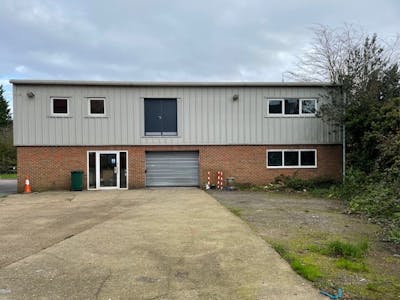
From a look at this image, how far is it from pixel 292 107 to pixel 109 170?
34.4ft

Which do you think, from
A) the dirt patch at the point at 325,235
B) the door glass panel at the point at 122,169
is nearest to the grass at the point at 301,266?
the dirt patch at the point at 325,235

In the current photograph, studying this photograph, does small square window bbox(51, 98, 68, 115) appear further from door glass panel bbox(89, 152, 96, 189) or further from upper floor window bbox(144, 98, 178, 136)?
upper floor window bbox(144, 98, 178, 136)

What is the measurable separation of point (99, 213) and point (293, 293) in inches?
329

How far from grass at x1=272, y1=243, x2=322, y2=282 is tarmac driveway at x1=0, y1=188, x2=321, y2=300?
0.14m

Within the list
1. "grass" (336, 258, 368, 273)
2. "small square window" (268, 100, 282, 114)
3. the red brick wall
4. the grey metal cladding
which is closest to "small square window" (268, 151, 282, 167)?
the red brick wall

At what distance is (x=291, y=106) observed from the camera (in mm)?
Result: 21047

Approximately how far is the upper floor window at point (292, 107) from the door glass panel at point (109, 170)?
880 centimetres

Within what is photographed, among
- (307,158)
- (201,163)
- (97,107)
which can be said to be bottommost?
(201,163)

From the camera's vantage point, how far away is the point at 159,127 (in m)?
20.5

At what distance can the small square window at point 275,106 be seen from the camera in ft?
68.8

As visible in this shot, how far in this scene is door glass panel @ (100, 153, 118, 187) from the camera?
2016cm

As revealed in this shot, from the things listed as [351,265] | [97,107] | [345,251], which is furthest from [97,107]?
[351,265]

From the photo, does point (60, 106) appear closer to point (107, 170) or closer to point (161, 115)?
point (107, 170)

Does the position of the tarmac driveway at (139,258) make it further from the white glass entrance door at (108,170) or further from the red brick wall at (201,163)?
the white glass entrance door at (108,170)
